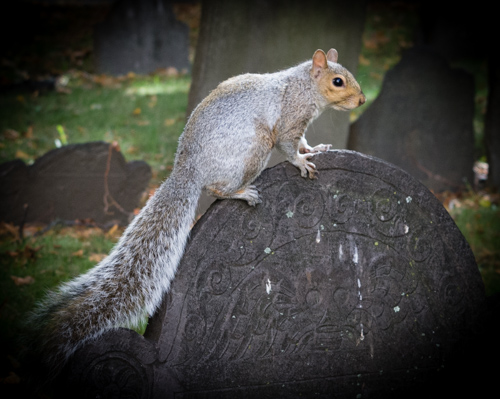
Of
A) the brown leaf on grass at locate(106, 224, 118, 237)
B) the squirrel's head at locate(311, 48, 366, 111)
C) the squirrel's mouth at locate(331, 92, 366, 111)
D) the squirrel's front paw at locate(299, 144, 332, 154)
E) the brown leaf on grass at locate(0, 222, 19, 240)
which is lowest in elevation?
the brown leaf on grass at locate(0, 222, 19, 240)

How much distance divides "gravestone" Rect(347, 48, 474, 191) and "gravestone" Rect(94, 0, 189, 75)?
516 cm

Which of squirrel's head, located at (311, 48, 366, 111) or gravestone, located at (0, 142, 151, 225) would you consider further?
gravestone, located at (0, 142, 151, 225)

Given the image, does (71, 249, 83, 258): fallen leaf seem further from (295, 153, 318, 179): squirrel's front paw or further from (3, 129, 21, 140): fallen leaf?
(3, 129, 21, 140): fallen leaf

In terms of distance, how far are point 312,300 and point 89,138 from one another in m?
5.19

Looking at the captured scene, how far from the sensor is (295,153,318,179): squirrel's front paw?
2822 mm

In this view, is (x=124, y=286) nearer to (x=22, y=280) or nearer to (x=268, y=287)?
(x=268, y=287)

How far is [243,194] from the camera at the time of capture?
9.00 ft

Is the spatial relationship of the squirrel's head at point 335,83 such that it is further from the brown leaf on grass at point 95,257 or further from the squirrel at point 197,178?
the brown leaf on grass at point 95,257

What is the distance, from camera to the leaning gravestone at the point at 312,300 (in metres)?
2.70

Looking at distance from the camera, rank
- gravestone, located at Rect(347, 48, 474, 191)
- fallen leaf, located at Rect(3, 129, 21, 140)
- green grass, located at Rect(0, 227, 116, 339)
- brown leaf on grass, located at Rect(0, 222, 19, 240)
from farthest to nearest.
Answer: fallen leaf, located at Rect(3, 129, 21, 140), gravestone, located at Rect(347, 48, 474, 191), brown leaf on grass, located at Rect(0, 222, 19, 240), green grass, located at Rect(0, 227, 116, 339)

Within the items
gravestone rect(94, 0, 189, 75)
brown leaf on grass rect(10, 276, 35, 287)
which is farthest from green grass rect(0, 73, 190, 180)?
brown leaf on grass rect(10, 276, 35, 287)

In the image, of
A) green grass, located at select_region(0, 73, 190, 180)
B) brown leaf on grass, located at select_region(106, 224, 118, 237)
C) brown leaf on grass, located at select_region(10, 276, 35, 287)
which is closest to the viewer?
brown leaf on grass, located at select_region(10, 276, 35, 287)

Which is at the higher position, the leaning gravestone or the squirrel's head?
the squirrel's head

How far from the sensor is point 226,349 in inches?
110
